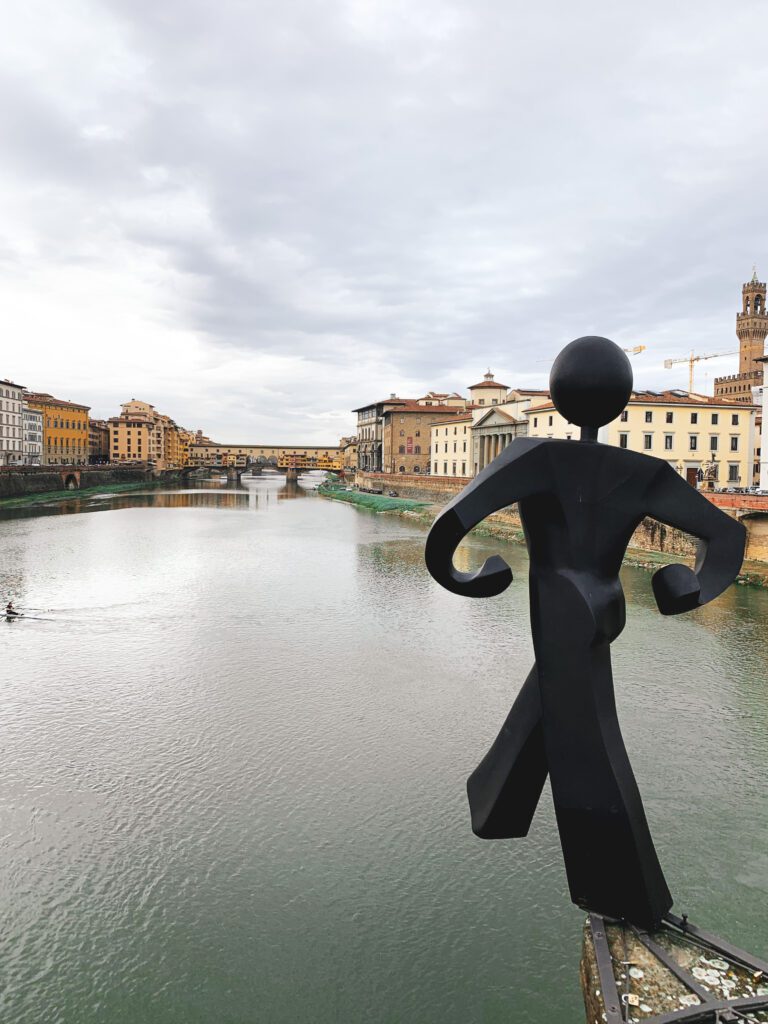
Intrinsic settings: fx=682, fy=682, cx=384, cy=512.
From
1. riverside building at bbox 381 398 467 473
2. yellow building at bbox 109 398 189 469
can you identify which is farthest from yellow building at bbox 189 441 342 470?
riverside building at bbox 381 398 467 473

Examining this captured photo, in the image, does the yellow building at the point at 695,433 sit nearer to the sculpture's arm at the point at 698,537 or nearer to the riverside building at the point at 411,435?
the riverside building at the point at 411,435

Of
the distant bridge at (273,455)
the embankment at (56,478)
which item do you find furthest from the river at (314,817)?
the distant bridge at (273,455)

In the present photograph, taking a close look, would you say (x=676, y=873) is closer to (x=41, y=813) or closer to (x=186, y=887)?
(x=186, y=887)

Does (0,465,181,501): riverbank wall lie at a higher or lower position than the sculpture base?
higher

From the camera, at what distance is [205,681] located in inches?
444

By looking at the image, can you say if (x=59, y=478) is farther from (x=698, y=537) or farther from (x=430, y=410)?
(x=698, y=537)

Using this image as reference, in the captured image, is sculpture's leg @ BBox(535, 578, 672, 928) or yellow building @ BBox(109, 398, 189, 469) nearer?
sculpture's leg @ BBox(535, 578, 672, 928)

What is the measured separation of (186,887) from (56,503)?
52306mm

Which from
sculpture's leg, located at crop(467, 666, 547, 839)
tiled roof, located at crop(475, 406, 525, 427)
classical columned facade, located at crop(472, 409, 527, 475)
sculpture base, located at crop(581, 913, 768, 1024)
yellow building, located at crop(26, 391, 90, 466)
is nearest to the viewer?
sculpture base, located at crop(581, 913, 768, 1024)

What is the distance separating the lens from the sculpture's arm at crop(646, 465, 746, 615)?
3553 mm

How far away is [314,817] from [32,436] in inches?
3283

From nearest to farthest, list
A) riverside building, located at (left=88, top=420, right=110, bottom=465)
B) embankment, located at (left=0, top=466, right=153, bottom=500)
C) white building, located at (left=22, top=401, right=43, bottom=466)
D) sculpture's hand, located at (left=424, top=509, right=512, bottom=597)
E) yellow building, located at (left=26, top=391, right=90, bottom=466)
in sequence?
1. sculpture's hand, located at (left=424, top=509, right=512, bottom=597)
2. embankment, located at (left=0, top=466, right=153, bottom=500)
3. white building, located at (left=22, top=401, right=43, bottom=466)
4. yellow building, located at (left=26, top=391, right=90, bottom=466)
5. riverside building, located at (left=88, top=420, right=110, bottom=465)

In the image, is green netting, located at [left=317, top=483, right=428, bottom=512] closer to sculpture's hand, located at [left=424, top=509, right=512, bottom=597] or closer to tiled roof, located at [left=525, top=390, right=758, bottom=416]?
tiled roof, located at [left=525, top=390, right=758, bottom=416]

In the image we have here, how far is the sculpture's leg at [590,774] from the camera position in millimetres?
3531
